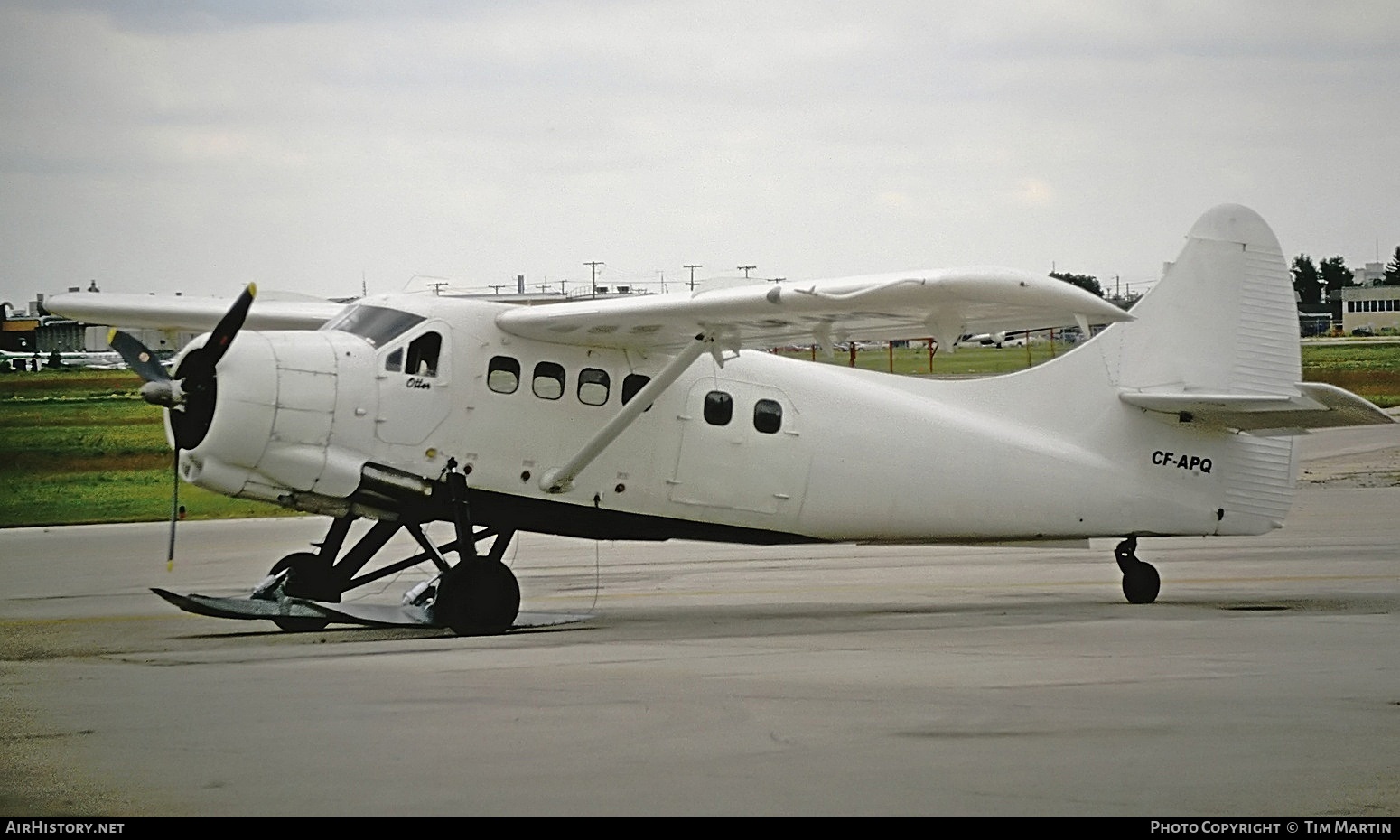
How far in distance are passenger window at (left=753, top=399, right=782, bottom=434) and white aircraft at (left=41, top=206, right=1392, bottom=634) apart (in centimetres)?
2

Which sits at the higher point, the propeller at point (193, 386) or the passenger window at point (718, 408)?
the propeller at point (193, 386)

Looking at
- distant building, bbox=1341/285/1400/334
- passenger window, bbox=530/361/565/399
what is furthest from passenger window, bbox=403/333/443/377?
distant building, bbox=1341/285/1400/334

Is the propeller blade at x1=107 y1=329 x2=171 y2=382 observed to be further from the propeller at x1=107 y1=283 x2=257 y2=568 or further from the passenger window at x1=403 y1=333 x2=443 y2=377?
the passenger window at x1=403 y1=333 x2=443 y2=377

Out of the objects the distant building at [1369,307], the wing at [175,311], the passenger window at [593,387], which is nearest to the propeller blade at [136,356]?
the wing at [175,311]

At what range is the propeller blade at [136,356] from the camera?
40.4 feet

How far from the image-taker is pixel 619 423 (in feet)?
43.6

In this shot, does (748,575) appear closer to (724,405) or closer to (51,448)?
(724,405)

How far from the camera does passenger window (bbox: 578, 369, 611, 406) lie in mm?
13797

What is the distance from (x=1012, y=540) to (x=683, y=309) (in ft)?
15.0

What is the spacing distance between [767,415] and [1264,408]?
480 centimetres

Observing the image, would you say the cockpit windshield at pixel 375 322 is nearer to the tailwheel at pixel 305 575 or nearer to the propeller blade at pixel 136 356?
the propeller blade at pixel 136 356

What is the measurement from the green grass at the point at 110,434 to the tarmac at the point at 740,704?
5.26 feet

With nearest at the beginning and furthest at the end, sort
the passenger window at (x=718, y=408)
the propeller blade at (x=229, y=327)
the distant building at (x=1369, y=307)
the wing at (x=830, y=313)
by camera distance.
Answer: the wing at (x=830, y=313) → the propeller blade at (x=229, y=327) → the passenger window at (x=718, y=408) → the distant building at (x=1369, y=307)
